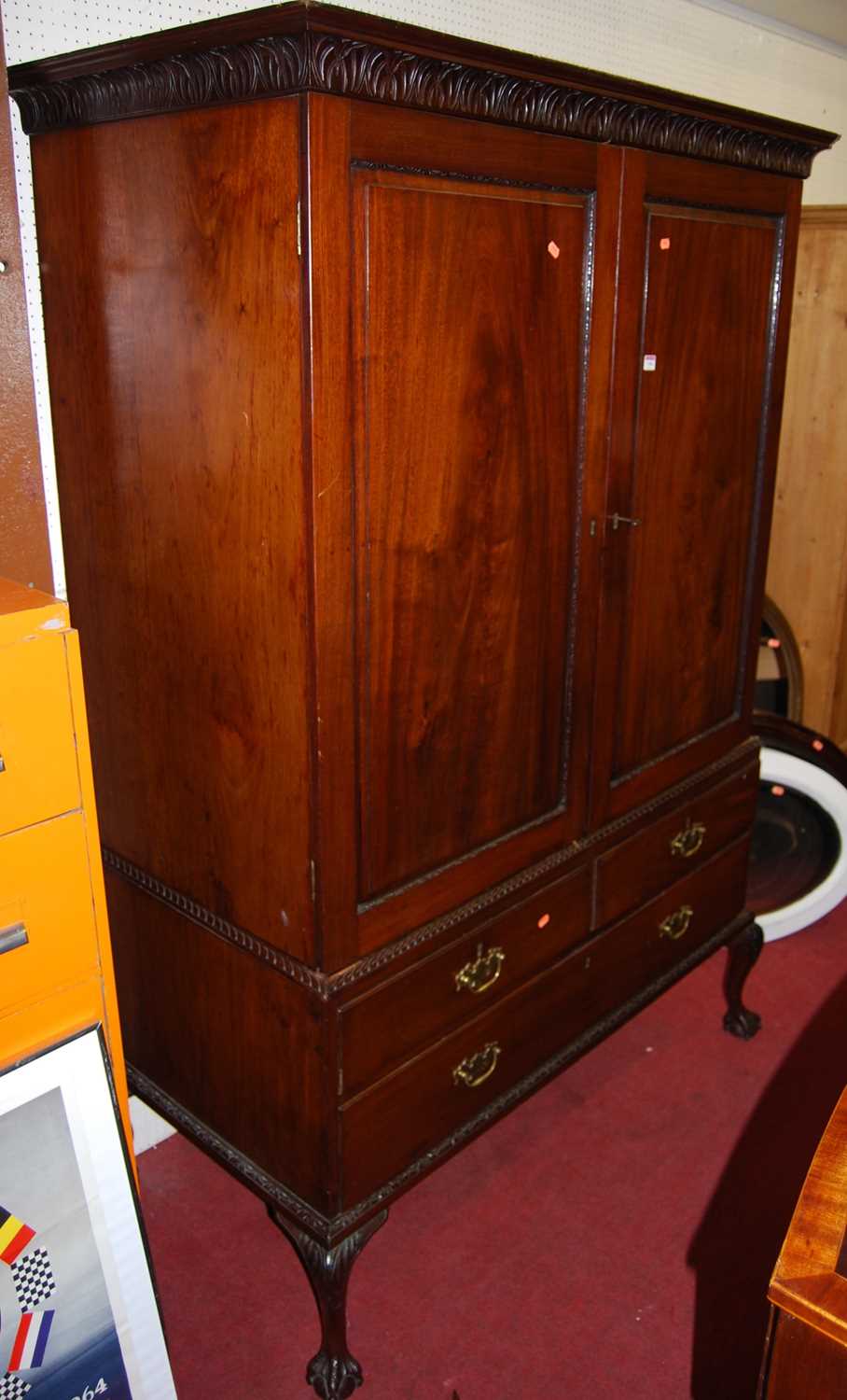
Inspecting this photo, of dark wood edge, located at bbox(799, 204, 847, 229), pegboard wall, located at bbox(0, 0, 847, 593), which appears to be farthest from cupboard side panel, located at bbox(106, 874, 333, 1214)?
dark wood edge, located at bbox(799, 204, 847, 229)

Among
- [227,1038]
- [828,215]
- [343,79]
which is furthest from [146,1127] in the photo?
[828,215]

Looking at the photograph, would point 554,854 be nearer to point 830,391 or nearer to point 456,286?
point 456,286

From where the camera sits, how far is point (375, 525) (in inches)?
58.4

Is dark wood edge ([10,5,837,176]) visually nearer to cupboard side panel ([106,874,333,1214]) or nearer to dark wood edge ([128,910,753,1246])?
cupboard side panel ([106,874,333,1214])

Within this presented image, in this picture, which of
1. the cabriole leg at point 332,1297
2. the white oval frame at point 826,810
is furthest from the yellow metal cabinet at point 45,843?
the white oval frame at point 826,810

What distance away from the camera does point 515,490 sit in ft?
5.53

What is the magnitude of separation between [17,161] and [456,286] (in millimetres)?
735

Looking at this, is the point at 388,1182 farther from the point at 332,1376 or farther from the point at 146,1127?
the point at 146,1127

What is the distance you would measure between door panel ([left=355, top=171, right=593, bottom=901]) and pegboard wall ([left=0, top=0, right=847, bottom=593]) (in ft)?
2.20

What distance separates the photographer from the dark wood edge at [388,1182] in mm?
1748

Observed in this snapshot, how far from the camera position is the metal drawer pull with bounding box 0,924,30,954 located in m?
1.41

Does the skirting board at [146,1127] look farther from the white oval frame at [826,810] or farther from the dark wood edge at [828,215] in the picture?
the dark wood edge at [828,215]

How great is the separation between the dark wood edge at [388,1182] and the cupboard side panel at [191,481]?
45 cm

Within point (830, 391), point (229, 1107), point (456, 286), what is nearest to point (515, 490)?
point (456, 286)
